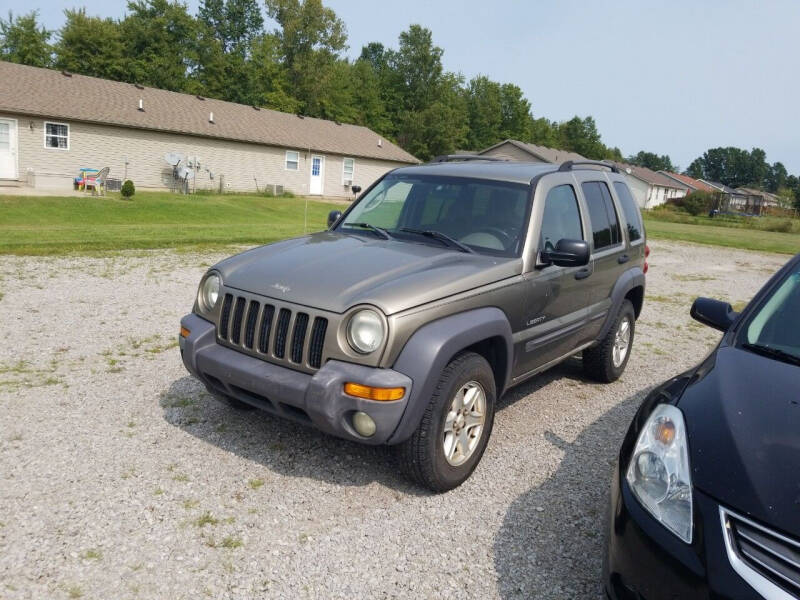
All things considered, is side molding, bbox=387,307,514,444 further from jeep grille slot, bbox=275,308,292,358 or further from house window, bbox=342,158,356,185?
house window, bbox=342,158,356,185

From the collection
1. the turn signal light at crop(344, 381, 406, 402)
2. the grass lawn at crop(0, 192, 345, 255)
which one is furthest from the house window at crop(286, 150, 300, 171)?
the turn signal light at crop(344, 381, 406, 402)

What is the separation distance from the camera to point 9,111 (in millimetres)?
22922

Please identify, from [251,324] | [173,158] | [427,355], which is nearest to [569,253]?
[427,355]

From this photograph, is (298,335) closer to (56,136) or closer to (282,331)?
(282,331)

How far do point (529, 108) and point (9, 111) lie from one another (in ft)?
220

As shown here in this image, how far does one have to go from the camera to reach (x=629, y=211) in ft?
20.3

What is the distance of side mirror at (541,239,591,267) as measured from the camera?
415 cm

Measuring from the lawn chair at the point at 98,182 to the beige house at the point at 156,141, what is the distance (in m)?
0.89

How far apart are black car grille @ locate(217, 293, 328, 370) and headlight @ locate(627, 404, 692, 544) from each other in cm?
171

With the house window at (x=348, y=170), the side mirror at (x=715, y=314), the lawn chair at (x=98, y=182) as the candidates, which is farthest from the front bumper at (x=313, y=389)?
the house window at (x=348, y=170)

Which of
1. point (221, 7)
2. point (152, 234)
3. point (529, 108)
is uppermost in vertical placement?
point (221, 7)

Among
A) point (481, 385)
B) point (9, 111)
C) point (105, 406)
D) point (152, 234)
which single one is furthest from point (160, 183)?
point (481, 385)

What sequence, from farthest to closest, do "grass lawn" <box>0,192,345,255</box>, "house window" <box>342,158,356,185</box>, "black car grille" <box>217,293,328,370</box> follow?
1. "house window" <box>342,158,356,185</box>
2. "grass lawn" <box>0,192,345,255</box>
3. "black car grille" <box>217,293,328,370</box>

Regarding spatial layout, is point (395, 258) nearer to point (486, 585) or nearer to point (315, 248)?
point (315, 248)
